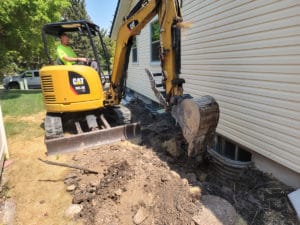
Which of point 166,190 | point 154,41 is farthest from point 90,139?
point 154,41

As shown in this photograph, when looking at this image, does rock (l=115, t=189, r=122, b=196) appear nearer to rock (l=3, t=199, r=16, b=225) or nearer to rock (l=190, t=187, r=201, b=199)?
rock (l=190, t=187, r=201, b=199)

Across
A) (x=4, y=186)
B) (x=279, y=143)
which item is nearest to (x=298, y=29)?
(x=279, y=143)

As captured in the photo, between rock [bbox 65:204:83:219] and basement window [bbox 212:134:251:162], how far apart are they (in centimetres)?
275

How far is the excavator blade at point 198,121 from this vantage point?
3.04m

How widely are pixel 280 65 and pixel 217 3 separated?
6.37 ft

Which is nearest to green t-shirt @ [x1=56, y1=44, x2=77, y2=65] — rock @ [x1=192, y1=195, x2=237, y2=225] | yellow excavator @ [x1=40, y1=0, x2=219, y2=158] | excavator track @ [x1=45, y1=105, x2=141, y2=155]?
yellow excavator @ [x1=40, y1=0, x2=219, y2=158]

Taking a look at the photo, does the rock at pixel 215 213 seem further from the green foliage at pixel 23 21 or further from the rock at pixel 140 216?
the green foliage at pixel 23 21

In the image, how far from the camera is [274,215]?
8.30ft

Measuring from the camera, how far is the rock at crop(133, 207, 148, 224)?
2.52 metres

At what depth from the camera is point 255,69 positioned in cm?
337

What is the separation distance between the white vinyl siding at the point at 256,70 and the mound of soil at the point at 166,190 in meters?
0.54

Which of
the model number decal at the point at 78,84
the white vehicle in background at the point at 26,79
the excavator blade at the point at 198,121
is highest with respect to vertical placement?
the model number decal at the point at 78,84

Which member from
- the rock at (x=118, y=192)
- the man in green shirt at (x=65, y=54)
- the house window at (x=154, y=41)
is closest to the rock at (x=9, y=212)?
the rock at (x=118, y=192)

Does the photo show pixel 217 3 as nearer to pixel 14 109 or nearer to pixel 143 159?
pixel 143 159
